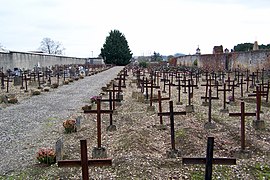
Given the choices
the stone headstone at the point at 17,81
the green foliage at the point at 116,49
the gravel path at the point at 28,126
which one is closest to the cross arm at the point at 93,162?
the gravel path at the point at 28,126

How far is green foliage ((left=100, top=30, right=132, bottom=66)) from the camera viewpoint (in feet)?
250

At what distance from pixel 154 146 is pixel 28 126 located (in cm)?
544

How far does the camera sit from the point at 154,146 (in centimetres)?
838

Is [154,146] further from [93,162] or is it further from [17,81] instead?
[17,81]

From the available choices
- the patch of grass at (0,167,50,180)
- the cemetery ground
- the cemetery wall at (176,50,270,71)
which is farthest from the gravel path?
the cemetery wall at (176,50,270,71)

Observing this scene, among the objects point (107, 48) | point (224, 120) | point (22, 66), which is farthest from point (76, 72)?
point (107, 48)

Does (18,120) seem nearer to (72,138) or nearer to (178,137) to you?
(72,138)

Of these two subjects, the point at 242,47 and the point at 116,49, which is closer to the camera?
the point at 242,47

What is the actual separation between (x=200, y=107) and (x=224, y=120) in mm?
2816

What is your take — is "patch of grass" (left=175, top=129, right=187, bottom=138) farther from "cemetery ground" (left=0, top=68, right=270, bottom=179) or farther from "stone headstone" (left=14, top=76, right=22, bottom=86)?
"stone headstone" (left=14, top=76, right=22, bottom=86)

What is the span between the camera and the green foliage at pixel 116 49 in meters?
76.3

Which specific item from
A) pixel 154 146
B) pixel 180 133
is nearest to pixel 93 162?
pixel 154 146

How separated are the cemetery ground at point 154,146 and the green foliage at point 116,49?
63879 mm

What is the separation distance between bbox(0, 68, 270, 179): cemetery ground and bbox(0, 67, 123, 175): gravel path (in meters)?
0.12
